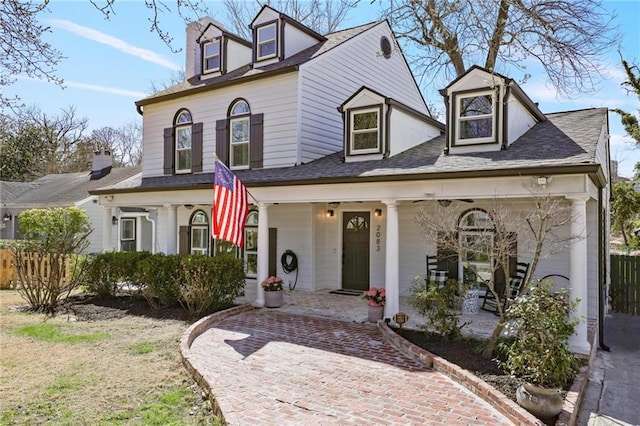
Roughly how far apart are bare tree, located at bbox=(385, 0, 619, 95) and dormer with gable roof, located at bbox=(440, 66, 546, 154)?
438 mm

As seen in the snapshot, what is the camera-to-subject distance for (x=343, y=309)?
977 centimetres

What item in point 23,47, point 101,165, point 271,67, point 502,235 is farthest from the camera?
point 101,165

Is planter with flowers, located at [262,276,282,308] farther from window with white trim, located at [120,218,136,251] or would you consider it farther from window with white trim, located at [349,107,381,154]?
window with white trim, located at [120,218,136,251]

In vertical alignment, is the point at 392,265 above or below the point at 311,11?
below

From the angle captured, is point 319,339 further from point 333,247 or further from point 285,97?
point 285,97

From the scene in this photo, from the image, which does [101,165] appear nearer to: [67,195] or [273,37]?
[67,195]

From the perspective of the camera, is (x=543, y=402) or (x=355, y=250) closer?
(x=543, y=402)

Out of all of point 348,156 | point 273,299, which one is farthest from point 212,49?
point 273,299

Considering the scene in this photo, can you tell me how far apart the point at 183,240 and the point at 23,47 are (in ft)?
32.5

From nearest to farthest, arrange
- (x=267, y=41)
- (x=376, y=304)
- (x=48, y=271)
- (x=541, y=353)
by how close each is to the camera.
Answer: (x=541, y=353), (x=376, y=304), (x=48, y=271), (x=267, y=41)

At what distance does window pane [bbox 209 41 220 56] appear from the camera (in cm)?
1401

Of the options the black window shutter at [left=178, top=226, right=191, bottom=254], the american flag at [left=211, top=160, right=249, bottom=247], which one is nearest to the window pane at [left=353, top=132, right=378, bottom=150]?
the american flag at [left=211, top=160, right=249, bottom=247]

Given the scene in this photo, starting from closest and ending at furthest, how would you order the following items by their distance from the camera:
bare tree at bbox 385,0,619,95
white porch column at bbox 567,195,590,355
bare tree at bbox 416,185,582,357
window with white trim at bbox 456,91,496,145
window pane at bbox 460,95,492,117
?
bare tree at bbox 416,185,582,357, white porch column at bbox 567,195,590,355, bare tree at bbox 385,0,619,95, window with white trim at bbox 456,91,496,145, window pane at bbox 460,95,492,117

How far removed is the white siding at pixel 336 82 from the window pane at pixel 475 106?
11.8 feet
